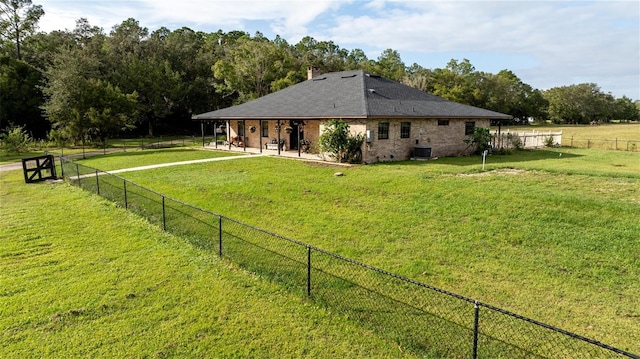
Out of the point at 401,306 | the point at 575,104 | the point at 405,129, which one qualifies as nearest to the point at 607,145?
the point at 405,129

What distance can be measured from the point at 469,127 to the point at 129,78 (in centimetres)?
4143

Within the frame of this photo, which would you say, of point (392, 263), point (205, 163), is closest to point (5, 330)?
point (392, 263)

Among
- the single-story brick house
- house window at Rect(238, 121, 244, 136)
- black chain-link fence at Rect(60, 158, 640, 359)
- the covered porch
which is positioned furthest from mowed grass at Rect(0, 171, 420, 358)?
house window at Rect(238, 121, 244, 136)

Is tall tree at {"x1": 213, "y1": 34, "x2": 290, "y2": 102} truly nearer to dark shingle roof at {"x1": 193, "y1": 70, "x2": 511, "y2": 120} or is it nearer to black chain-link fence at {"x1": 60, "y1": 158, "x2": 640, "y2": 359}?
dark shingle roof at {"x1": 193, "y1": 70, "x2": 511, "y2": 120}

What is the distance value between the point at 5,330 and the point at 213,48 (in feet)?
208

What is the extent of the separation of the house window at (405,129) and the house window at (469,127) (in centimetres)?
514

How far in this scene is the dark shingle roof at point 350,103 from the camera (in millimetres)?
20922

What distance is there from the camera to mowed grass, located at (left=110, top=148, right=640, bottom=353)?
6844mm

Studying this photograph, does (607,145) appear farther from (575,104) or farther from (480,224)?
(575,104)

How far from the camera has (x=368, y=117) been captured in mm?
18828

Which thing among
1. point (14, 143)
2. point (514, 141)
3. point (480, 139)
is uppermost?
point (14, 143)

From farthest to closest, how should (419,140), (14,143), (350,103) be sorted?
(14,143) → (419,140) → (350,103)

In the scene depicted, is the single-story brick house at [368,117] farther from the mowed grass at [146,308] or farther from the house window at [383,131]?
the mowed grass at [146,308]

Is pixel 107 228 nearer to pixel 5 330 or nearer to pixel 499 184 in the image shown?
pixel 5 330
